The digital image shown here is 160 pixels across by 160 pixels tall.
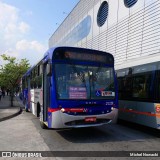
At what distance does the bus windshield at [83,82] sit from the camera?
8.72 m

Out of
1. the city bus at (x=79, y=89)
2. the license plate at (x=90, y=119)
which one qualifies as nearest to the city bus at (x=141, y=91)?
the city bus at (x=79, y=89)

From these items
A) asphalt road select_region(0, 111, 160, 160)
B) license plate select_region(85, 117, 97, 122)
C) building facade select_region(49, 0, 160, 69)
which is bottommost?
asphalt road select_region(0, 111, 160, 160)

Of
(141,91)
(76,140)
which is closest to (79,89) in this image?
(76,140)

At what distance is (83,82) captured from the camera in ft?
29.4

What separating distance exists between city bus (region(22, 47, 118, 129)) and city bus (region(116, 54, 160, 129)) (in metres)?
1.48

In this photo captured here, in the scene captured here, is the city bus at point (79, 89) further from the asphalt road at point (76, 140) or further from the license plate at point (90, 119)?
the asphalt road at point (76, 140)

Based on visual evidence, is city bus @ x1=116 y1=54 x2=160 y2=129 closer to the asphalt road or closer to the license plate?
the asphalt road

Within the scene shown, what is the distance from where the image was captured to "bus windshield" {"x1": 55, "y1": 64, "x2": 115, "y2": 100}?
8.72 meters

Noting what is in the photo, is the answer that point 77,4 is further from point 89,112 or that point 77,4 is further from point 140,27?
point 89,112

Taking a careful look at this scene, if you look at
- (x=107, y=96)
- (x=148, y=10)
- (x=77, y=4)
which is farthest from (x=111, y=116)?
(x=77, y=4)

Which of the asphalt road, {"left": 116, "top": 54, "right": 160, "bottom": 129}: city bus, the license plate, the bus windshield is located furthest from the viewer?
{"left": 116, "top": 54, "right": 160, "bottom": 129}: city bus

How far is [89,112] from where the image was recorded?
8.91 metres

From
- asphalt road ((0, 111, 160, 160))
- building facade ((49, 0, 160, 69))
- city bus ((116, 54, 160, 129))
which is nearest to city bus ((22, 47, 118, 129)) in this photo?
asphalt road ((0, 111, 160, 160))

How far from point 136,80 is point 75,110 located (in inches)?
152
